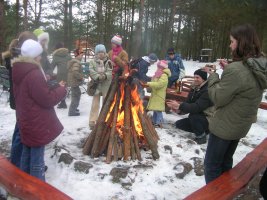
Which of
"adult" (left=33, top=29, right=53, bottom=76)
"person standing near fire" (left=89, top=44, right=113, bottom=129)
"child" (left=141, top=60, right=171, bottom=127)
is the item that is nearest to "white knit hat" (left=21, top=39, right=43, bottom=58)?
"adult" (left=33, top=29, right=53, bottom=76)

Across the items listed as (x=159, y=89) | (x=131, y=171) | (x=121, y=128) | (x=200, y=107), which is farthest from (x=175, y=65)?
(x=131, y=171)

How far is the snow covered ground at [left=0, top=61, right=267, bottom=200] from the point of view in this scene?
386cm

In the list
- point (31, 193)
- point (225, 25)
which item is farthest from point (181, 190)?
point (225, 25)

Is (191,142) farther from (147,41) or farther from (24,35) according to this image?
(147,41)

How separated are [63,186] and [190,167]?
1.93 m

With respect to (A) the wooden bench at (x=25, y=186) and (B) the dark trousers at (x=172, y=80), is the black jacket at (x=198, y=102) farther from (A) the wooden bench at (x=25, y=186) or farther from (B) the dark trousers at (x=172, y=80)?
(B) the dark trousers at (x=172, y=80)

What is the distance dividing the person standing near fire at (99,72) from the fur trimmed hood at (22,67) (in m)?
2.71

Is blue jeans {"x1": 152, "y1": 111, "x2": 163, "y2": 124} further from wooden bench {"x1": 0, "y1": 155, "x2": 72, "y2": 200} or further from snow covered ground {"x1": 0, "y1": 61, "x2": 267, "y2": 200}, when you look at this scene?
wooden bench {"x1": 0, "y1": 155, "x2": 72, "y2": 200}

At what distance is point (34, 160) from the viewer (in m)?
3.48

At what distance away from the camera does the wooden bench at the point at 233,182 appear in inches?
115

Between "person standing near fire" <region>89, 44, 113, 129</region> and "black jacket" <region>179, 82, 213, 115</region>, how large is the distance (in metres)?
1.74

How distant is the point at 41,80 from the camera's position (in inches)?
126

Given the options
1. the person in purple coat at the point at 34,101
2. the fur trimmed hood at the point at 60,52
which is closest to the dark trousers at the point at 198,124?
the person in purple coat at the point at 34,101

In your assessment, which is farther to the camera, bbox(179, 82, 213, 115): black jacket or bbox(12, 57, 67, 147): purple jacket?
bbox(179, 82, 213, 115): black jacket
